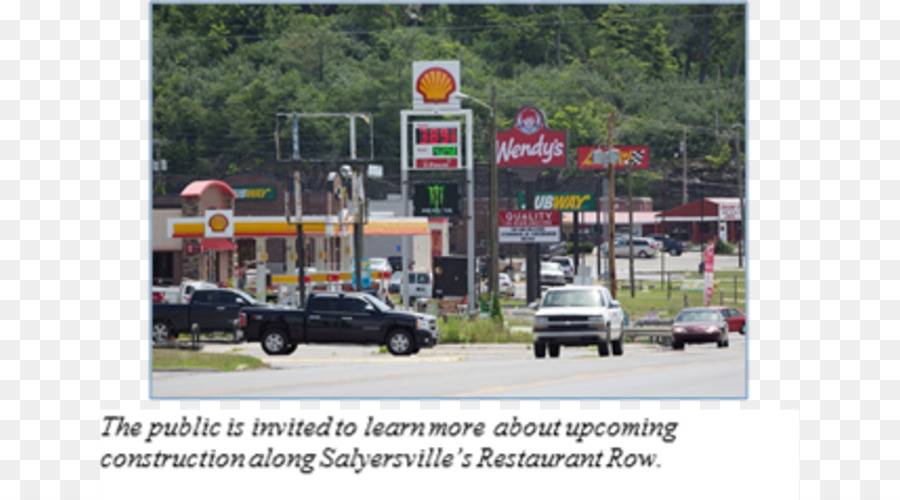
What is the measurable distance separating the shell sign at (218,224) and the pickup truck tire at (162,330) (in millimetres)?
28638

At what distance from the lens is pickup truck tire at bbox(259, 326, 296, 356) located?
3212 cm

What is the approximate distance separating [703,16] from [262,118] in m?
39.7

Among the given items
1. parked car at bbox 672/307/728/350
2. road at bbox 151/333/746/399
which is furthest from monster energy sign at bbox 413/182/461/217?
road at bbox 151/333/746/399

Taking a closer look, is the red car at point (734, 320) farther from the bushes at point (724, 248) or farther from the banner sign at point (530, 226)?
the bushes at point (724, 248)

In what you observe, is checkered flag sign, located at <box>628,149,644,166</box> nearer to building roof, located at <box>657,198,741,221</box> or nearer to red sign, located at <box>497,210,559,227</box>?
building roof, located at <box>657,198,741,221</box>

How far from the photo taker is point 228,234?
214 feet

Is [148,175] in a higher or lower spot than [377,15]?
lower

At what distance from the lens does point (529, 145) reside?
236ft

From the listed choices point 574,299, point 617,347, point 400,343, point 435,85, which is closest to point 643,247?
point 435,85

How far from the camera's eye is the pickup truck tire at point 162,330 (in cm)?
3553

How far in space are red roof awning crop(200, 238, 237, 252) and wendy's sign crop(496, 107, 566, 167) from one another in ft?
52.6

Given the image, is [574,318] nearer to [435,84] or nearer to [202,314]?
[202,314]

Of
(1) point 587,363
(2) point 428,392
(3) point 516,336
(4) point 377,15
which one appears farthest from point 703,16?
(2) point 428,392

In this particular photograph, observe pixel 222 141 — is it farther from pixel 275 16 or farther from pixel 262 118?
pixel 275 16
